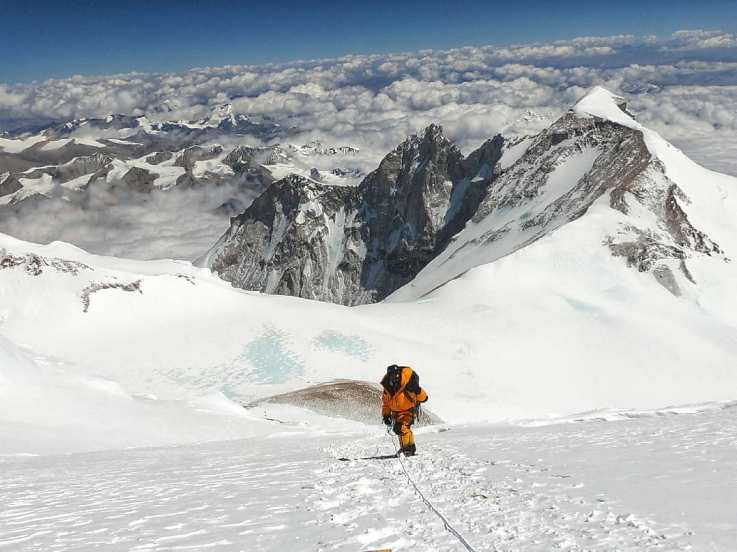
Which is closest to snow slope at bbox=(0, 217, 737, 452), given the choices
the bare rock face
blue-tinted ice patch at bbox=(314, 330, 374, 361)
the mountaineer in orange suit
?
blue-tinted ice patch at bbox=(314, 330, 374, 361)

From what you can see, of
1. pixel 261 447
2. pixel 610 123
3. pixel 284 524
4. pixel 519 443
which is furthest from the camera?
pixel 610 123

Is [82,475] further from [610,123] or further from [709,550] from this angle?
[610,123]

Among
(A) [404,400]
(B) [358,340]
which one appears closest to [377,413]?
(B) [358,340]

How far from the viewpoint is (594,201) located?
375ft

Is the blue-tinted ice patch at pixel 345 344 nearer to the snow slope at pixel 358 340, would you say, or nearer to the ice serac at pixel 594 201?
the snow slope at pixel 358 340

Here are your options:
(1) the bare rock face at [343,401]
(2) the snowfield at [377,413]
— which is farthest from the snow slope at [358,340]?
(1) the bare rock face at [343,401]

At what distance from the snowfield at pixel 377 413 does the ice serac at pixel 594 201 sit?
1436 millimetres

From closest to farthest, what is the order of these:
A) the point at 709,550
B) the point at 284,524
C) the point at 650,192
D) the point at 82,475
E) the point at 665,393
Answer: the point at 709,550
the point at 284,524
the point at 82,475
the point at 665,393
the point at 650,192

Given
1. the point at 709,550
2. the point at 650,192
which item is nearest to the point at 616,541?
the point at 709,550

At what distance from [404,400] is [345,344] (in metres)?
44.4

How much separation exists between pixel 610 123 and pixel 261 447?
143 meters

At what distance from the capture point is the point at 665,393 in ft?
219

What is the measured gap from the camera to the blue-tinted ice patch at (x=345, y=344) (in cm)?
6225

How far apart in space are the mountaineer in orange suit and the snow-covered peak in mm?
140560
